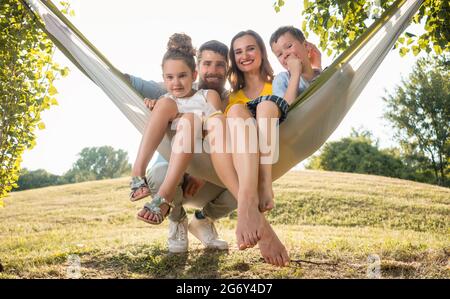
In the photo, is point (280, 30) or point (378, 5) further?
point (378, 5)

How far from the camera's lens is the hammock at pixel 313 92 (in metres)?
2.16

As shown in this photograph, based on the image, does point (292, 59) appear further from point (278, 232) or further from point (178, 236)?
point (278, 232)

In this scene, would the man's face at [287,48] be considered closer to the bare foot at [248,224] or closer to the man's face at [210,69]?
the man's face at [210,69]

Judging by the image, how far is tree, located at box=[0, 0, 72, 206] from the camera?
328cm

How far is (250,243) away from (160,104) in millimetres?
737

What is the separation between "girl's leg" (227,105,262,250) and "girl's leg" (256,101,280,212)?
4 cm

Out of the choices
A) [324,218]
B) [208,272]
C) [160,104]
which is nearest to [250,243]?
[160,104]

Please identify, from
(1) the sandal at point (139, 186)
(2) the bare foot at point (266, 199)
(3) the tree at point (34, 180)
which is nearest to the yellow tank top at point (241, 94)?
(1) the sandal at point (139, 186)

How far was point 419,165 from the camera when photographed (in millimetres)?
15188

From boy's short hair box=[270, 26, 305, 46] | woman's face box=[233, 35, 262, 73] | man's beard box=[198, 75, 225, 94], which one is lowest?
man's beard box=[198, 75, 225, 94]

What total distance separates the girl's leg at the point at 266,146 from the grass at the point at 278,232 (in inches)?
32.3

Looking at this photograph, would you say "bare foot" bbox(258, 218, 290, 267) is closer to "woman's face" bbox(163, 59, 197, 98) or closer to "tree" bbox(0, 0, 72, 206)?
Answer: "woman's face" bbox(163, 59, 197, 98)

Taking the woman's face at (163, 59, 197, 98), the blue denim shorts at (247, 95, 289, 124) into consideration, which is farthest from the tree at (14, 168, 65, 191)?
the blue denim shorts at (247, 95, 289, 124)
